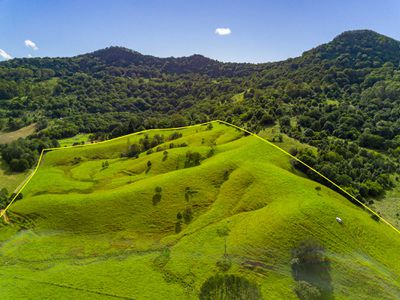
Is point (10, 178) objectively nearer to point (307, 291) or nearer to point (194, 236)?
point (194, 236)

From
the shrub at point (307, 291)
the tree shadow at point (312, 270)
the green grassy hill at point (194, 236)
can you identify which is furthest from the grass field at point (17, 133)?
the shrub at point (307, 291)

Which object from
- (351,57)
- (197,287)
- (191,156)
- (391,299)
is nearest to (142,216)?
(197,287)

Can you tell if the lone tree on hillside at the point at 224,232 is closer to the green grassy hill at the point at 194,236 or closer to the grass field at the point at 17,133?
the green grassy hill at the point at 194,236

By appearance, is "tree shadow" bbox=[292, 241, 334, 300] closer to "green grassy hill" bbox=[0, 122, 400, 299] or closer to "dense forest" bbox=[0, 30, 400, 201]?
"green grassy hill" bbox=[0, 122, 400, 299]

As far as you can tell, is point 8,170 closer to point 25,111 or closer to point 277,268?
point 277,268

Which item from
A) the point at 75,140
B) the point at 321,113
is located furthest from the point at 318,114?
the point at 75,140

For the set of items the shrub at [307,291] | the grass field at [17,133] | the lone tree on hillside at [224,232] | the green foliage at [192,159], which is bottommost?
the grass field at [17,133]

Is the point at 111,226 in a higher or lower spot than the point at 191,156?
lower

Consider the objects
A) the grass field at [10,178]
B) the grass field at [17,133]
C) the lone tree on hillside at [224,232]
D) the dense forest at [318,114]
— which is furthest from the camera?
the grass field at [17,133]
